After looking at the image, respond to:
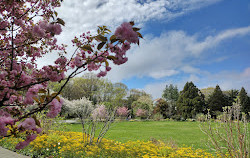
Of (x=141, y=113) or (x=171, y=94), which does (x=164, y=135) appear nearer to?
(x=141, y=113)

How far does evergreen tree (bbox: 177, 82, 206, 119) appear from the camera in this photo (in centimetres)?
2419

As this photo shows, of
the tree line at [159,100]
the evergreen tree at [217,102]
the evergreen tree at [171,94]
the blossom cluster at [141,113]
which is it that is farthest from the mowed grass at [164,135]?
the evergreen tree at [171,94]

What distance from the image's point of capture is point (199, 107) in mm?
24172

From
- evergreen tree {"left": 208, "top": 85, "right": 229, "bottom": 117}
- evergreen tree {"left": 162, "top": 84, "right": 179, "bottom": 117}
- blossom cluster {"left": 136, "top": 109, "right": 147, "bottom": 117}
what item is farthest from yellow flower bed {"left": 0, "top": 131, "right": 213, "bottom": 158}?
evergreen tree {"left": 162, "top": 84, "right": 179, "bottom": 117}

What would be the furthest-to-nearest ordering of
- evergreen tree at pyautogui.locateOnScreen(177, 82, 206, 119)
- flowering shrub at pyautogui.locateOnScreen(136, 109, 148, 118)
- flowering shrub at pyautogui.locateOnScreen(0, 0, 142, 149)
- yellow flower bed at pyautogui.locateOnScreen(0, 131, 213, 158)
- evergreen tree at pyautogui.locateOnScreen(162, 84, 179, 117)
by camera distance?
evergreen tree at pyautogui.locateOnScreen(162, 84, 179, 117), flowering shrub at pyautogui.locateOnScreen(136, 109, 148, 118), evergreen tree at pyautogui.locateOnScreen(177, 82, 206, 119), yellow flower bed at pyautogui.locateOnScreen(0, 131, 213, 158), flowering shrub at pyautogui.locateOnScreen(0, 0, 142, 149)

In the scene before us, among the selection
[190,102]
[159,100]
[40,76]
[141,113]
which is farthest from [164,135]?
[159,100]

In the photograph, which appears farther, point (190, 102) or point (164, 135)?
point (190, 102)

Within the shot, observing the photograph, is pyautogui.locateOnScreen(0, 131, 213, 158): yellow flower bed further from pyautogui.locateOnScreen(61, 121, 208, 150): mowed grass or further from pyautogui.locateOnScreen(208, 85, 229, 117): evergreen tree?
pyautogui.locateOnScreen(208, 85, 229, 117): evergreen tree

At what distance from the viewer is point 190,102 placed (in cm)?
2480

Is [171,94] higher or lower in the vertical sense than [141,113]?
higher

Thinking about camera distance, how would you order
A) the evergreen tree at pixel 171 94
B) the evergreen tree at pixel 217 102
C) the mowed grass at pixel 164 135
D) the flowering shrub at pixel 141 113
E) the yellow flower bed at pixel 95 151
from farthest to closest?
1. the evergreen tree at pixel 171 94
2. the evergreen tree at pixel 217 102
3. the flowering shrub at pixel 141 113
4. the mowed grass at pixel 164 135
5. the yellow flower bed at pixel 95 151

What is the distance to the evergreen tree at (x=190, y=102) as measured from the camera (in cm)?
2419

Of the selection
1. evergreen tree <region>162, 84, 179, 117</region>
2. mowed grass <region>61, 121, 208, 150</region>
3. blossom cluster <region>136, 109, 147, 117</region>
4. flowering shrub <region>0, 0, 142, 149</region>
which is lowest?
mowed grass <region>61, 121, 208, 150</region>

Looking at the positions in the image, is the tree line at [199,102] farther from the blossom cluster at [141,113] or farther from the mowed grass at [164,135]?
the mowed grass at [164,135]
